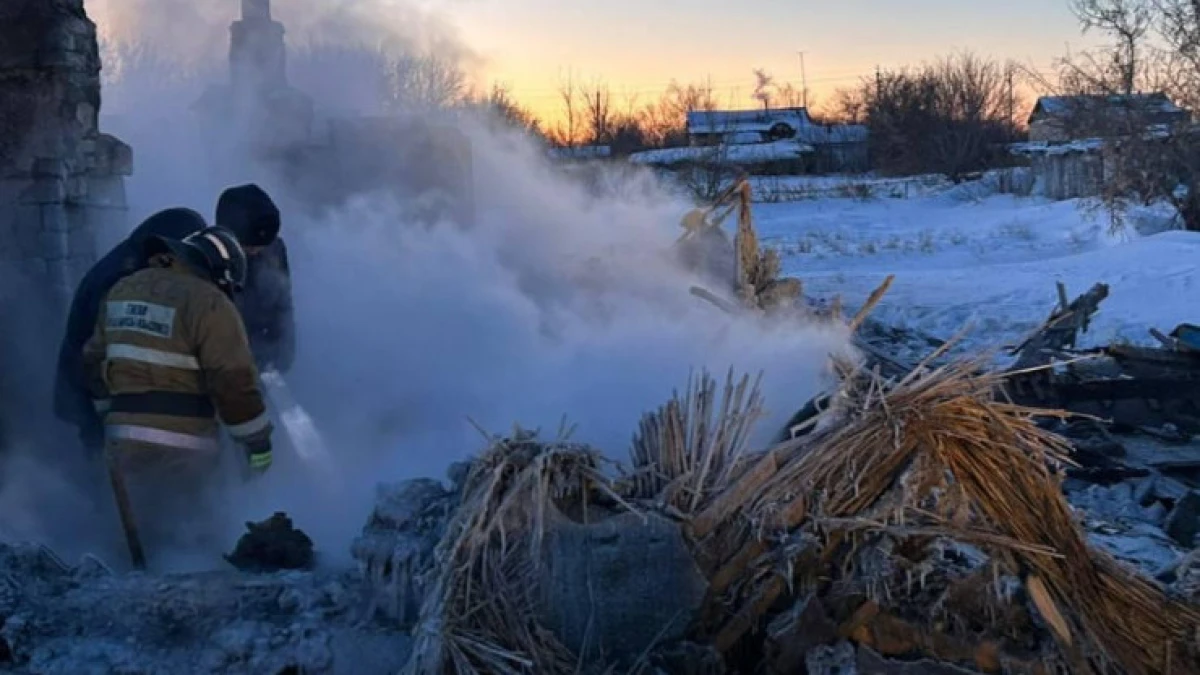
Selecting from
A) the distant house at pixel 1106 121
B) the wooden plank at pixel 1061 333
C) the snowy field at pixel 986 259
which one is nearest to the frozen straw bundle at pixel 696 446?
the snowy field at pixel 986 259

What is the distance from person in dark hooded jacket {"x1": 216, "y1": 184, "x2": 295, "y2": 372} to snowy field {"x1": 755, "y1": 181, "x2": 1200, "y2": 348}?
4411 mm

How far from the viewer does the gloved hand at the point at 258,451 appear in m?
5.08

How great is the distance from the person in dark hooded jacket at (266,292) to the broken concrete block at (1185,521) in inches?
196

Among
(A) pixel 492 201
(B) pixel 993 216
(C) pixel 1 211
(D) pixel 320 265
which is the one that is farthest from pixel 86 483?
(B) pixel 993 216

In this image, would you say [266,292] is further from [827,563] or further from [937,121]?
[937,121]

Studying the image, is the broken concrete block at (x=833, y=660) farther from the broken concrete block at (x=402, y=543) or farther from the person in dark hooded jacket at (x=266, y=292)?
the person in dark hooded jacket at (x=266, y=292)

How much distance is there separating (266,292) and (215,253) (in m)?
1.61

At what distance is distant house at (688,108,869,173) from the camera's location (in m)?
50.8

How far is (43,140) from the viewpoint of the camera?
7223 mm

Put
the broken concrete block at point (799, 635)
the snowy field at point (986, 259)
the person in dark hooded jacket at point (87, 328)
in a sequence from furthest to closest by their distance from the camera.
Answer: the snowy field at point (986, 259)
the person in dark hooded jacket at point (87, 328)
the broken concrete block at point (799, 635)

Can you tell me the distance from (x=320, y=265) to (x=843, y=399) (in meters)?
6.76

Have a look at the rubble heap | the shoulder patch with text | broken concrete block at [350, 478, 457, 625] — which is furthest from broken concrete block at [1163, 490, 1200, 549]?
the shoulder patch with text

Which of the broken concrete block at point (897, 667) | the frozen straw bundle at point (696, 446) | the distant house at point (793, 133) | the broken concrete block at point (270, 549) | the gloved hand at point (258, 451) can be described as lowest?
the broken concrete block at point (897, 667)

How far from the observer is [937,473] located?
12.7 ft
